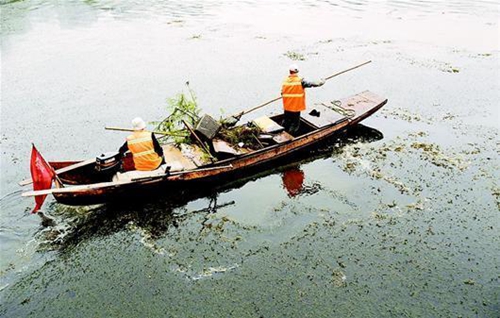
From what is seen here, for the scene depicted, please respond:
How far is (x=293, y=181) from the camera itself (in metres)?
9.16

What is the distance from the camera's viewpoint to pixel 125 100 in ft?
43.4

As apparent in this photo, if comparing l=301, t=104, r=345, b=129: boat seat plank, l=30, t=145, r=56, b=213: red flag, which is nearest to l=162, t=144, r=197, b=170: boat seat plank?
l=30, t=145, r=56, b=213: red flag

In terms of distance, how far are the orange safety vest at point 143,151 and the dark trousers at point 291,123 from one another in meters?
3.51

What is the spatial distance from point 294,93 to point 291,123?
800 mm

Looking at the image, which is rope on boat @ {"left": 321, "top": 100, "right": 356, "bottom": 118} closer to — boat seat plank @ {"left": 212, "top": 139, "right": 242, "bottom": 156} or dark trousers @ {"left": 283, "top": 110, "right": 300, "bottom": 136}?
dark trousers @ {"left": 283, "top": 110, "right": 300, "bottom": 136}

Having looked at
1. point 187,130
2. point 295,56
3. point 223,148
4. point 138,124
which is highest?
point 138,124

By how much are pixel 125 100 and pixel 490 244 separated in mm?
10788

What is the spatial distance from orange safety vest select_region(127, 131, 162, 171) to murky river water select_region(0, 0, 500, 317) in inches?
31.4

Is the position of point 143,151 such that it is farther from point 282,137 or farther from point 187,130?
point 282,137

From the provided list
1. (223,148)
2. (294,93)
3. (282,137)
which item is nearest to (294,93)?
(294,93)

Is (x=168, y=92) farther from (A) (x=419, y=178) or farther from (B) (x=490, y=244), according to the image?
(B) (x=490, y=244)

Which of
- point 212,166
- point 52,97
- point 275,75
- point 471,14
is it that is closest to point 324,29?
point 275,75

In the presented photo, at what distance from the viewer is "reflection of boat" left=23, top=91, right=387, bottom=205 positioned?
7.44 m

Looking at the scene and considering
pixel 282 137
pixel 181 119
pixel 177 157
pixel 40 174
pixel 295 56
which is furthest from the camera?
pixel 295 56
